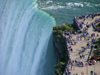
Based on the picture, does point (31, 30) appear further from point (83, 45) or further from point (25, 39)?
point (83, 45)

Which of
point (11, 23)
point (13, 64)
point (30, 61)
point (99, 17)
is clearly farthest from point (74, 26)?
point (11, 23)

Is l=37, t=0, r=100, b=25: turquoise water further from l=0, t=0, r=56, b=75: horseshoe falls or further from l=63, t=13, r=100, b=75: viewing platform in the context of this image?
l=63, t=13, r=100, b=75: viewing platform

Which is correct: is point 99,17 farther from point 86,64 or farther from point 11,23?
point 11,23

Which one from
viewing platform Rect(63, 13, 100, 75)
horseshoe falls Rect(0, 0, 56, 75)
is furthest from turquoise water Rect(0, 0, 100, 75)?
viewing platform Rect(63, 13, 100, 75)

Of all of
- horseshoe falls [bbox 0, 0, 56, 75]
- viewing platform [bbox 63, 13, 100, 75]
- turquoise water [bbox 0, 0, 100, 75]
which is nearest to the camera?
viewing platform [bbox 63, 13, 100, 75]

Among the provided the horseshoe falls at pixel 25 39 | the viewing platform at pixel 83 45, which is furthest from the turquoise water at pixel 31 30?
the viewing platform at pixel 83 45

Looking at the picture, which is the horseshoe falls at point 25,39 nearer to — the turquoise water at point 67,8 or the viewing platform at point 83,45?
the turquoise water at point 67,8

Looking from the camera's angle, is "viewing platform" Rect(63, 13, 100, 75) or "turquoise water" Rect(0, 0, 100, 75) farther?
"turquoise water" Rect(0, 0, 100, 75)

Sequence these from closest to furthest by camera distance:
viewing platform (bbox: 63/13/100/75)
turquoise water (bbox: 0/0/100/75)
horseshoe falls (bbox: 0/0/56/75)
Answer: viewing platform (bbox: 63/13/100/75) < horseshoe falls (bbox: 0/0/56/75) < turquoise water (bbox: 0/0/100/75)

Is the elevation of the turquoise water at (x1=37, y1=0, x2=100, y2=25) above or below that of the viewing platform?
above
